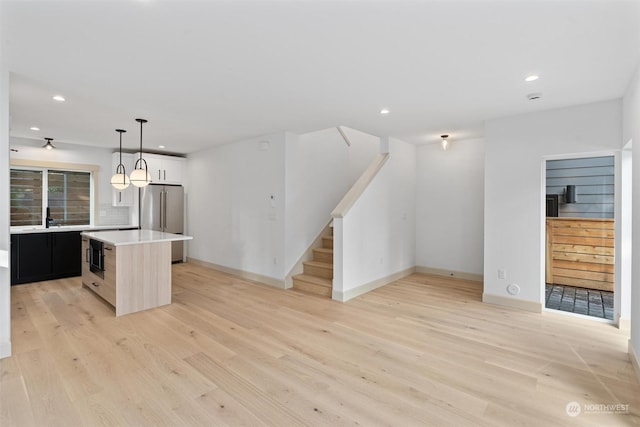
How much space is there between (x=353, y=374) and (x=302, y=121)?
10.7ft

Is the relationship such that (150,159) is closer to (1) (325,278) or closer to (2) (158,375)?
(1) (325,278)

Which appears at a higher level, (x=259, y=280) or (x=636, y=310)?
(x=636, y=310)

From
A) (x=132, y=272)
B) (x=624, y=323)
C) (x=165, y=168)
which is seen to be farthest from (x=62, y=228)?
(x=624, y=323)

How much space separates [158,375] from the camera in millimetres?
2461

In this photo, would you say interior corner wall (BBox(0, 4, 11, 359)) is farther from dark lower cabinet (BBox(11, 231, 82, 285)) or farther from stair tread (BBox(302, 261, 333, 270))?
stair tread (BBox(302, 261, 333, 270))

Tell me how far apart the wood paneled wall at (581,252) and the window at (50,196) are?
8.04 m

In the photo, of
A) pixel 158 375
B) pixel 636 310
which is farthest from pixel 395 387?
pixel 636 310

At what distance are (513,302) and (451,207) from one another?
2159 millimetres

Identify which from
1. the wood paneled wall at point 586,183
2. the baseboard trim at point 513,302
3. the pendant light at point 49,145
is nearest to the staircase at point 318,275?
the baseboard trim at point 513,302

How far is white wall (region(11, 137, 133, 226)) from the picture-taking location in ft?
18.4

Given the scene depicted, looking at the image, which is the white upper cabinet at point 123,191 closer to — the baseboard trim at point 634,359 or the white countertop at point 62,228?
the white countertop at point 62,228

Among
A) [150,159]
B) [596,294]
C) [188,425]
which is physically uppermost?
[150,159]

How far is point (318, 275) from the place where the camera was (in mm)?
5129

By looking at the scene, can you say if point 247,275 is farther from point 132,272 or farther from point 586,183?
point 586,183
